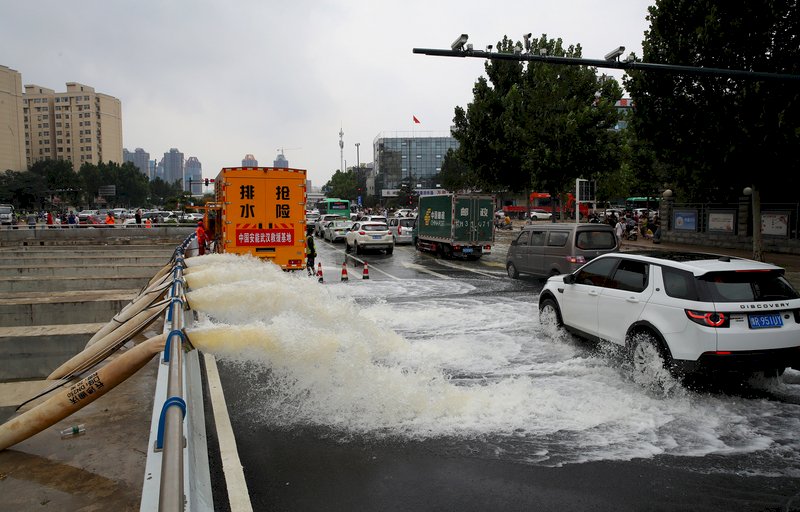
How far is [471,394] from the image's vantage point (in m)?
6.41

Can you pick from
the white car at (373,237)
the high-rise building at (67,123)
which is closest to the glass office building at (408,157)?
the high-rise building at (67,123)

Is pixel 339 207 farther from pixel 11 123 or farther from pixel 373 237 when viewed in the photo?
pixel 11 123

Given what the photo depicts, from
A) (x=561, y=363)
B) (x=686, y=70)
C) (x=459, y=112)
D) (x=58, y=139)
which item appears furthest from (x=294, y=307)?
(x=58, y=139)

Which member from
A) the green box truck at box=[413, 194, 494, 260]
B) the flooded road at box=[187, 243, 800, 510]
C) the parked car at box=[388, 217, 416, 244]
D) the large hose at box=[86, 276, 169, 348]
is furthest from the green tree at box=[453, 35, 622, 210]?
the large hose at box=[86, 276, 169, 348]

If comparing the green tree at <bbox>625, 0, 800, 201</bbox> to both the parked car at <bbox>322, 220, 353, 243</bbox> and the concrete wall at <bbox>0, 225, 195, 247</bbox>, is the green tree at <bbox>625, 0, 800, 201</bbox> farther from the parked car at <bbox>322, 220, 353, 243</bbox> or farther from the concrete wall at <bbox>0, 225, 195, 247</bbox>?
the concrete wall at <bbox>0, 225, 195, 247</bbox>

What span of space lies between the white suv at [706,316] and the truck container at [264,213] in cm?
943

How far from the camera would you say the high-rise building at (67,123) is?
151125 mm

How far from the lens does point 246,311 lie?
8.74 metres

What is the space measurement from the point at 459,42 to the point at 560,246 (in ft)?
19.9

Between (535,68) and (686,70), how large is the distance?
2204 centimetres

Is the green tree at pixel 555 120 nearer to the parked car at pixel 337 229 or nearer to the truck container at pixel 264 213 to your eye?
the parked car at pixel 337 229

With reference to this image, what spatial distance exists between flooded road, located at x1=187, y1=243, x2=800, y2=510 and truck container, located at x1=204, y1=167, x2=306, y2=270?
16.9ft

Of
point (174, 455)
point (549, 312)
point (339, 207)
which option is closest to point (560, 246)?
point (549, 312)

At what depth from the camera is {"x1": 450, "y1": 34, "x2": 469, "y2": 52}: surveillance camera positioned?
1280 centimetres
